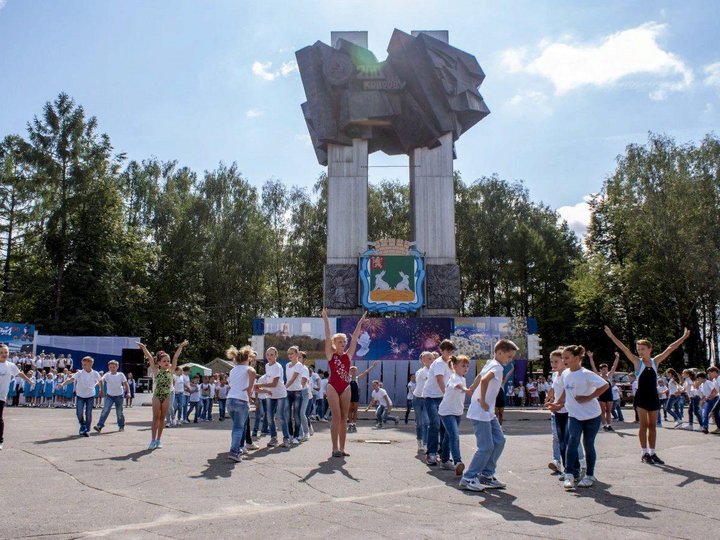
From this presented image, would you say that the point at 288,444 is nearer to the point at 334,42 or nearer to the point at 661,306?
the point at 334,42

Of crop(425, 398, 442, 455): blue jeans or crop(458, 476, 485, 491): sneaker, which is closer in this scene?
crop(458, 476, 485, 491): sneaker

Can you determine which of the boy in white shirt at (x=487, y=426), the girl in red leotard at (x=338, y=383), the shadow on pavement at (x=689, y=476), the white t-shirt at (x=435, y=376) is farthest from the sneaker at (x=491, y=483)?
the girl in red leotard at (x=338, y=383)

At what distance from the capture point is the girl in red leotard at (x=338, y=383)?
1006 cm

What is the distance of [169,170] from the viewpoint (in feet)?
183

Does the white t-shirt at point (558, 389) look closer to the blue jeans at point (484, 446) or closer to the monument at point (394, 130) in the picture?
the blue jeans at point (484, 446)

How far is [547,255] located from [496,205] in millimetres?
5916

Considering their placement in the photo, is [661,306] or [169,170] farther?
[169,170]

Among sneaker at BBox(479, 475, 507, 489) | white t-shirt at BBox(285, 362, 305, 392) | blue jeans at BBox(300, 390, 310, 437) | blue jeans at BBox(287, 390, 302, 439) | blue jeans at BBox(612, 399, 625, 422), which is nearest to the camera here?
sneaker at BBox(479, 475, 507, 489)

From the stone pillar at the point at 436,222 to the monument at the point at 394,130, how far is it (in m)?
0.06

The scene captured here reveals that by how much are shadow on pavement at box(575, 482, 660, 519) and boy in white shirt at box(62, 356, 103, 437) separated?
1001cm

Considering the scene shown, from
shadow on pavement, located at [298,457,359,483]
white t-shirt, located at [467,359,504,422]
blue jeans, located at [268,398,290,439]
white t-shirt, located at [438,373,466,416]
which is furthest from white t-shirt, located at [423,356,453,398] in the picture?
blue jeans, located at [268,398,290,439]

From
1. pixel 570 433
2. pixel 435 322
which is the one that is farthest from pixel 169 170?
pixel 570 433

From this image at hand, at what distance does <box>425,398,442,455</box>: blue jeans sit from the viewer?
382 inches

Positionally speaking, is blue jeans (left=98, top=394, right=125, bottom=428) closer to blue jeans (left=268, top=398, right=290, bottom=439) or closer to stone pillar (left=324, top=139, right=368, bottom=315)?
blue jeans (left=268, top=398, right=290, bottom=439)
